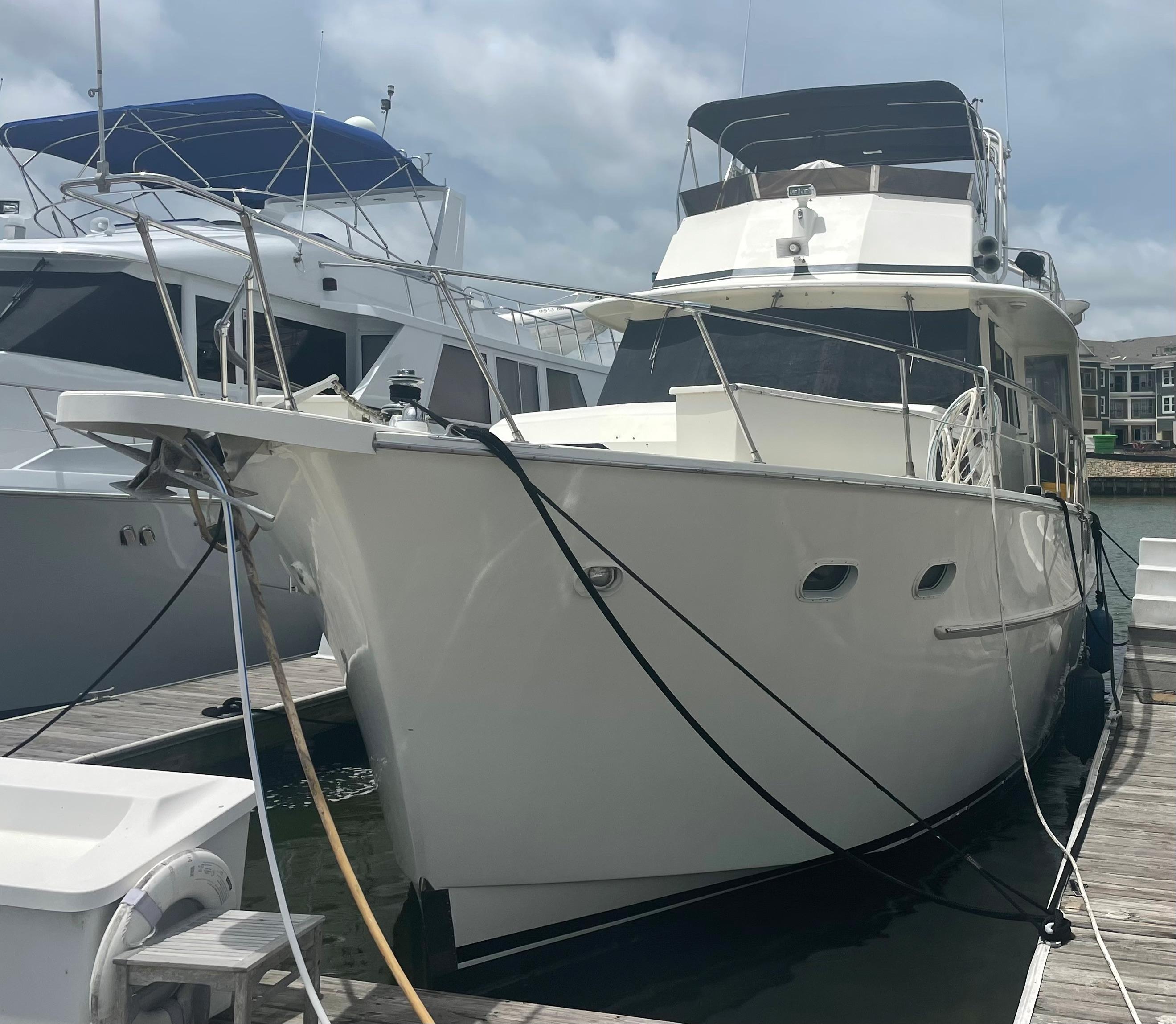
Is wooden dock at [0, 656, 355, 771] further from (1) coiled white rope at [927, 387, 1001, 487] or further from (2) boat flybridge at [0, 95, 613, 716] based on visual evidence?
(1) coiled white rope at [927, 387, 1001, 487]

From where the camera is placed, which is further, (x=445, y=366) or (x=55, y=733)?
(x=445, y=366)

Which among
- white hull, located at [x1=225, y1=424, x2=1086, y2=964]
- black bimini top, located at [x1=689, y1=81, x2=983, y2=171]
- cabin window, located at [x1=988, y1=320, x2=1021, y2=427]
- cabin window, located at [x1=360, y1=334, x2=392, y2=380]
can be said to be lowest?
white hull, located at [x1=225, y1=424, x2=1086, y2=964]

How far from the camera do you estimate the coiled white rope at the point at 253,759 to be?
2.88 m

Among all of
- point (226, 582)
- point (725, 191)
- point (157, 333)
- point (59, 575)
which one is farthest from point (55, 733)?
point (725, 191)

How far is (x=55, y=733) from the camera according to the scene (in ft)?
21.8

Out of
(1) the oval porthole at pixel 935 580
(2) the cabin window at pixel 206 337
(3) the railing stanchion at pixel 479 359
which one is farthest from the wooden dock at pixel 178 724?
(1) the oval porthole at pixel 935 580

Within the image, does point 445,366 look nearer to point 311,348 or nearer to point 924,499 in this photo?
point 311,348

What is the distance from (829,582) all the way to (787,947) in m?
1.63

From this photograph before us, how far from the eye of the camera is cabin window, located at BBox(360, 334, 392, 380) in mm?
10031

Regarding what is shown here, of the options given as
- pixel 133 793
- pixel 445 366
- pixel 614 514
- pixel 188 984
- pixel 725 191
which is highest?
pixel 725 191

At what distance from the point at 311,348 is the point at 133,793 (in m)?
6.99

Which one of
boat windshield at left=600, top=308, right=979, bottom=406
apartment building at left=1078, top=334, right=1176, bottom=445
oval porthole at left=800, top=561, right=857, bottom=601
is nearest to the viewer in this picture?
oval porthole at left=800, top=561, right=857, bottom=601

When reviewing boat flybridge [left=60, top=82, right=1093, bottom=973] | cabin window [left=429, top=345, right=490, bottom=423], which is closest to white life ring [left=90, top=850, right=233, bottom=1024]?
boat flybridge [left=60, top=82, right=1093, bottom=973]

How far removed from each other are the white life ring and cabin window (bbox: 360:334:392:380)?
7.38m
